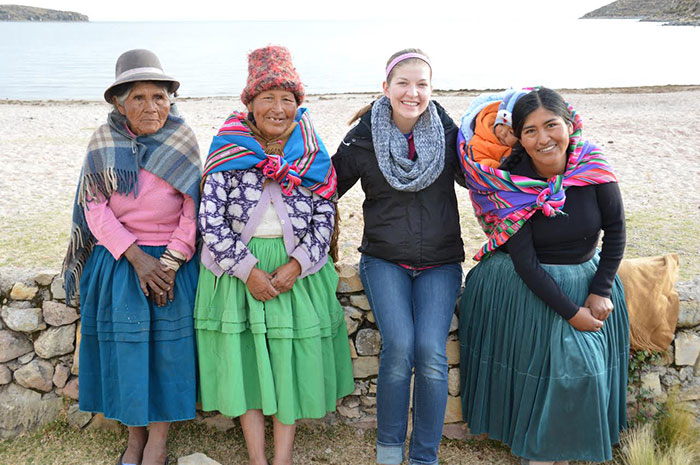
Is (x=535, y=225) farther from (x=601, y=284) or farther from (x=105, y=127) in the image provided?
(x=105, y=127)

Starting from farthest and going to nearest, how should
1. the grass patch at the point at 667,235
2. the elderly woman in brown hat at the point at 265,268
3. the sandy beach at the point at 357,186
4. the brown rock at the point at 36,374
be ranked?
1. the sandy beach at the point at 357,186
2. the grass patch at the point at 667,235
3. the brown rock at the point at 36,374
4. the elderly woman in brown hat at the point at 265,268

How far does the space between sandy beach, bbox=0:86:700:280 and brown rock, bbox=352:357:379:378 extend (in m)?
1.69

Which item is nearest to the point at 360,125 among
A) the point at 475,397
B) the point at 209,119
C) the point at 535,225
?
the point at 535,225

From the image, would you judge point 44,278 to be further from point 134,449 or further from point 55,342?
point 134,449

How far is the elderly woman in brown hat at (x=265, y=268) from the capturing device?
2.99 metres

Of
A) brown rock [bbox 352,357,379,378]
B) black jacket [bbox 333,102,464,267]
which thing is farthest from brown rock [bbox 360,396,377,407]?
black jacket [bbox 333,102,464,267]

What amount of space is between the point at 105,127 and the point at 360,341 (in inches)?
68.6

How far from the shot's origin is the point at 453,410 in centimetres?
340

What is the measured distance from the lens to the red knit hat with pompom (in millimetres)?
3025

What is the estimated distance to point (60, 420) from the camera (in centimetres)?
342

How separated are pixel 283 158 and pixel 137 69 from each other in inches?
32.7

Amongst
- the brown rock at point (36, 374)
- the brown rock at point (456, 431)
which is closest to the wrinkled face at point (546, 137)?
the brown rock at point (456, 431)

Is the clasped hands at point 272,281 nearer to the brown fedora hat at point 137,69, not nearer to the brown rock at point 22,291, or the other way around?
the brown fedora hat at point 137,69

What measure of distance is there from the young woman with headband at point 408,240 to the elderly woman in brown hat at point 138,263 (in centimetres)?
91
